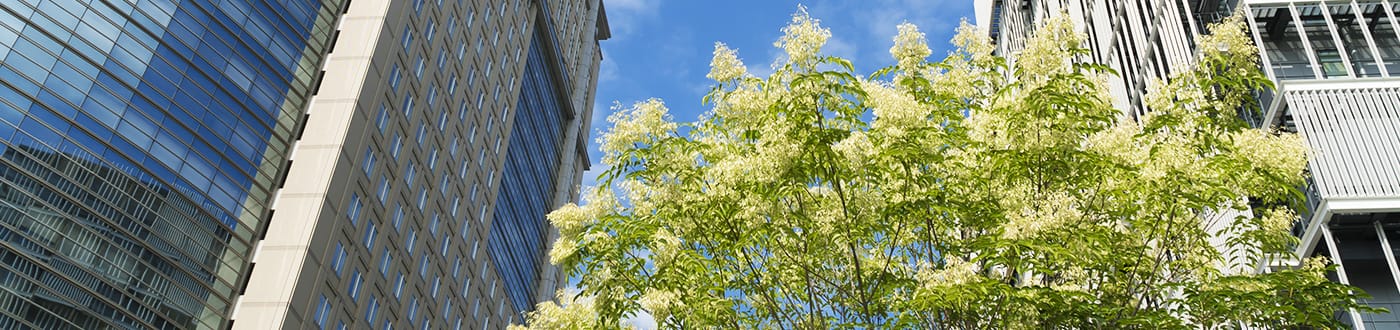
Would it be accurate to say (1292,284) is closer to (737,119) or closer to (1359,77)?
(737,119)

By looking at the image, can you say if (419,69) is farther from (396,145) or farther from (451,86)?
(451,86)

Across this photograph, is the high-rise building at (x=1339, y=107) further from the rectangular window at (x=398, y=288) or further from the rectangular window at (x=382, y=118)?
the rectangular window at (x=398, y=288)

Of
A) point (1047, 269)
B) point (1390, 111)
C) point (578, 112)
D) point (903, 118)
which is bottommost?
point (1047, 269)

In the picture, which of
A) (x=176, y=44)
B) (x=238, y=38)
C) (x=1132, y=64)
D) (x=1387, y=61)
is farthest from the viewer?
(x=238, y=38)

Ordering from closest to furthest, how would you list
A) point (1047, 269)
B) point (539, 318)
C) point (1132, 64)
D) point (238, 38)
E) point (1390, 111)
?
point (1047, 269)
point (539, 318)
point (1390, 111)
point (1132, 64)
point (238, 38)

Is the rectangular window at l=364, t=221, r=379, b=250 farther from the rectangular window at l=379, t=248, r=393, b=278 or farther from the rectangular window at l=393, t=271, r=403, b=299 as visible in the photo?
the rectangular window at l=393, t=271, r=403, b=299

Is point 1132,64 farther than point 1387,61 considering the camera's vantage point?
Yes

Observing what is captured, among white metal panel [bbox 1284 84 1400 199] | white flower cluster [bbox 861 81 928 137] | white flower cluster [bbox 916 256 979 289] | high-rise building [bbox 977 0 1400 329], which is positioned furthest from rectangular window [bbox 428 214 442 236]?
white flower cluster [bbox 916 256 979 289]

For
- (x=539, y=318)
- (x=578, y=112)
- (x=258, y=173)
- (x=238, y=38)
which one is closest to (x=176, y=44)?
(x=238, y=38)

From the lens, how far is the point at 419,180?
213ft

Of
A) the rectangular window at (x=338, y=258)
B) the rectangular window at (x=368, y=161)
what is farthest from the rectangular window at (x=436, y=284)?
A: the rectangular window at (x=338, y=258)

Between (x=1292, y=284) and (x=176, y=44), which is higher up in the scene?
(x=176, y=44)

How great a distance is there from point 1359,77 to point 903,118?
733 inches

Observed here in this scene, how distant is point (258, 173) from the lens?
161 ft
